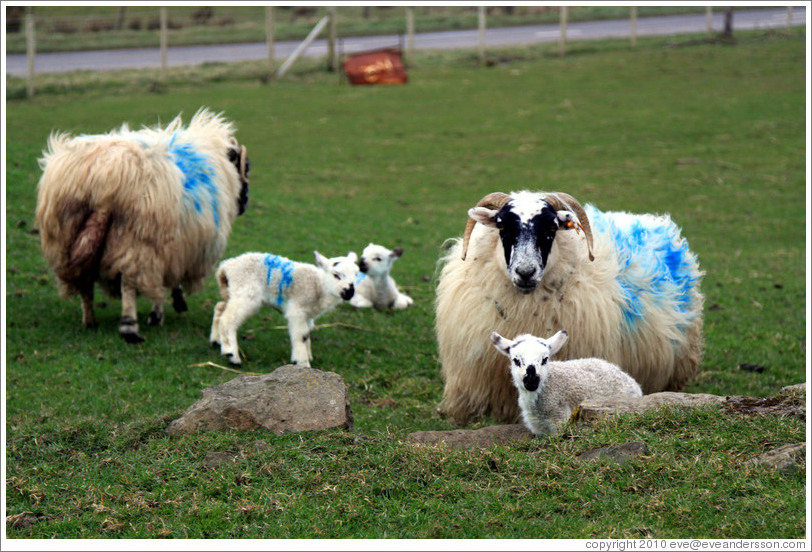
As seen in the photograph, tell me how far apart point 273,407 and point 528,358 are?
66.0 inches

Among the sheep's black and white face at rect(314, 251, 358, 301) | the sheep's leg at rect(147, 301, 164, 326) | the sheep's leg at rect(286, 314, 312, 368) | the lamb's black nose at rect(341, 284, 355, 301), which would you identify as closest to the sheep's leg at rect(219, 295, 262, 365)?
the sheep's leg at rect(286, 314, 312, 368)

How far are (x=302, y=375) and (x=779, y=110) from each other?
19.0 m

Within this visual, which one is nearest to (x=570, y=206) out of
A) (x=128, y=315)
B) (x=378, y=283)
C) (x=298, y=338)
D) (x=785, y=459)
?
(x=785, y=459)

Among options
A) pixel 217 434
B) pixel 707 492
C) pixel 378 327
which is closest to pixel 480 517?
pixel 707 492

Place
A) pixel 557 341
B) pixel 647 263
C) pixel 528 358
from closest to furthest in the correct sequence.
→ 1. pixel 528 358
2. pixel 557 341
3. pixel 647 263

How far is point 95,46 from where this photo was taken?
97.0ft

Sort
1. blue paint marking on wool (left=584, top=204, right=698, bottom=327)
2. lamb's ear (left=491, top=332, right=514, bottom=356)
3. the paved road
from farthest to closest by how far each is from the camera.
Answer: the paved road < blue paint marking on wool (left=584, top=204, right=698, bottom=327) < lamb's ear (left=491, top=332, right=514, bottom=356)

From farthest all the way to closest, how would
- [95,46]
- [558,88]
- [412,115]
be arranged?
[95,46] < [558,88] < [412,115]

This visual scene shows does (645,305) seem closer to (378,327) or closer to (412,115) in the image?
(378,327)

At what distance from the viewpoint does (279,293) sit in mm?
7922

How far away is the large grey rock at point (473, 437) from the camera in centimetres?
557

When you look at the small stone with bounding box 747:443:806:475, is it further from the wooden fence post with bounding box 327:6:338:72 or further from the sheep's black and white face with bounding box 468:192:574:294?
the wooden fence post with bounding box 327:6:338:72

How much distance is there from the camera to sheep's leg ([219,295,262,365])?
781 cm

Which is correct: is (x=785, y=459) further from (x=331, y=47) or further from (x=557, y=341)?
(x=331, y=47)
